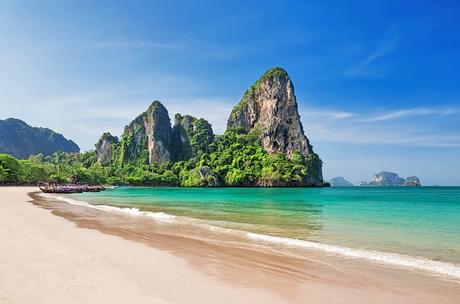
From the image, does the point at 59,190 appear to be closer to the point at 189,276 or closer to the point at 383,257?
the point at 189,276

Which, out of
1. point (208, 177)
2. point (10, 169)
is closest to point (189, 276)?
point (10, 169)

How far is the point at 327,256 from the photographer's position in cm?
1280

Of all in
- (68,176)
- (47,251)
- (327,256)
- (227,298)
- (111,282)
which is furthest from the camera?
(68,176)

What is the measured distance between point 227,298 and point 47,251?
7087 millimetres

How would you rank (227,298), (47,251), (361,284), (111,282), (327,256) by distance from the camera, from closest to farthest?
1. (227,298)
2. (111,282)
3. (361,284)
4. (47,251)
5. (327,256)

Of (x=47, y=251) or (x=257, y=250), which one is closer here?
(x=47, y=251)

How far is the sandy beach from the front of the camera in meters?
7.63

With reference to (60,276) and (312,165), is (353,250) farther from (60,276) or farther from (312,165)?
(312,165)

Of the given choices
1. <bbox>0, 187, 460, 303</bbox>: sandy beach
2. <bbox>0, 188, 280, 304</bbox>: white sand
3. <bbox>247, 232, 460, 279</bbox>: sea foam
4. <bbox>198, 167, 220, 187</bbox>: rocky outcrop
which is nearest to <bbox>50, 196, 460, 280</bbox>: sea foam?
<bbox>247, 232, 460, 279</bbox>: sea foam

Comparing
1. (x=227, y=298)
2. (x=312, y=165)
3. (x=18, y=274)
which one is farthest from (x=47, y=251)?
(x=312, y=165)

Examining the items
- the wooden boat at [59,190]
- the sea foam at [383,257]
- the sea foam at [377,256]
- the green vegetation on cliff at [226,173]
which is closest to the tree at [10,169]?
the green vegetation on cliff at [226,173]

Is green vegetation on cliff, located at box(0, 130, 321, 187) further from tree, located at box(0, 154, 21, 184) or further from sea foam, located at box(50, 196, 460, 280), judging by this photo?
sea foam, located at box(50, 196, 460, 280)

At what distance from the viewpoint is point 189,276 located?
9469 millimetres

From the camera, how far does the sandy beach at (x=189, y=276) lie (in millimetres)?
7626
